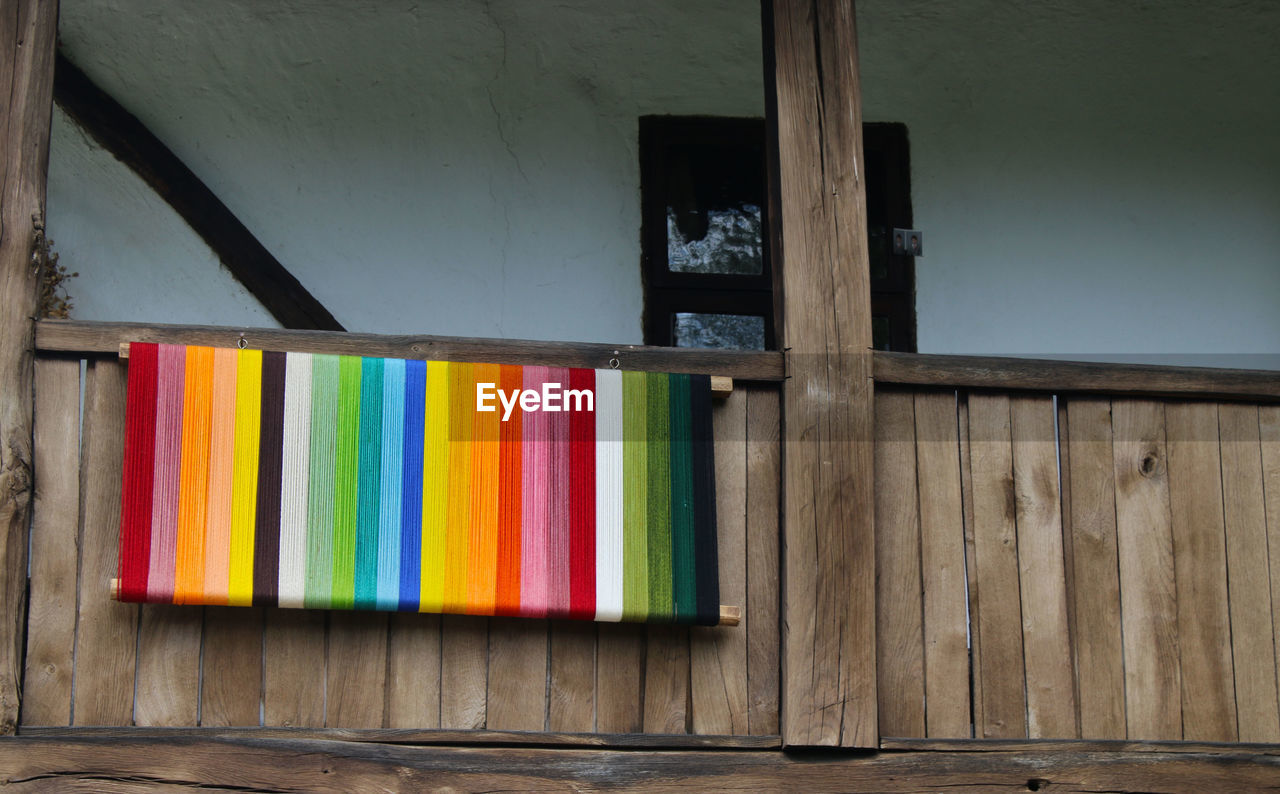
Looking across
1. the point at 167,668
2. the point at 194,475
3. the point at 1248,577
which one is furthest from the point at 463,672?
the point at 1248,577

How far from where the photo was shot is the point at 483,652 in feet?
11.0

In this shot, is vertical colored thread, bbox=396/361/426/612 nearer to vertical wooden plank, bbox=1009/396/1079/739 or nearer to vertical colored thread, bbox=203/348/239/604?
vertical colored thread, bbox=203/348/239/604

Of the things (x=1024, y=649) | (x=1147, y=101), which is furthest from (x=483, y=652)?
(x=1147, y=101)

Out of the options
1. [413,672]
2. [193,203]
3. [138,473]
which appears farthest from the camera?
[193,203]

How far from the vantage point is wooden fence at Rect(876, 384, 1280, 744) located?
3.47m

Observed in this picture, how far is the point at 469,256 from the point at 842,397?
184cm

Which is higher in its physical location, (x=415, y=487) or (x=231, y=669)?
(x=415, y=487)

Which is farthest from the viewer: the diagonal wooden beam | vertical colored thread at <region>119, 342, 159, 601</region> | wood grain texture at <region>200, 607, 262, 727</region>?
the diagonal wooden beam

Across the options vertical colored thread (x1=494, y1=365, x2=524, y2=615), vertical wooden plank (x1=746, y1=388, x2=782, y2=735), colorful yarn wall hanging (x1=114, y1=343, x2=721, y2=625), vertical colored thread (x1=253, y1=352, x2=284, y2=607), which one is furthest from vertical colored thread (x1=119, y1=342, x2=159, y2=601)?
vertical wooden plank (x1=746, y1=388, x2=782, y2=735)

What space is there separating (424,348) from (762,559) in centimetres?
104

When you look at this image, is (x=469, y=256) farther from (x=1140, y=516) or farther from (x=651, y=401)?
(x=1140, y=516)

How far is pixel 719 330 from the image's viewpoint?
486 centimetres

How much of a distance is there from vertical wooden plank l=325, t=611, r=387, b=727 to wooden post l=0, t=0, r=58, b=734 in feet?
2.46

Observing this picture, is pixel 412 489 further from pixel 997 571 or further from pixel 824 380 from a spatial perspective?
pixel 997 571
